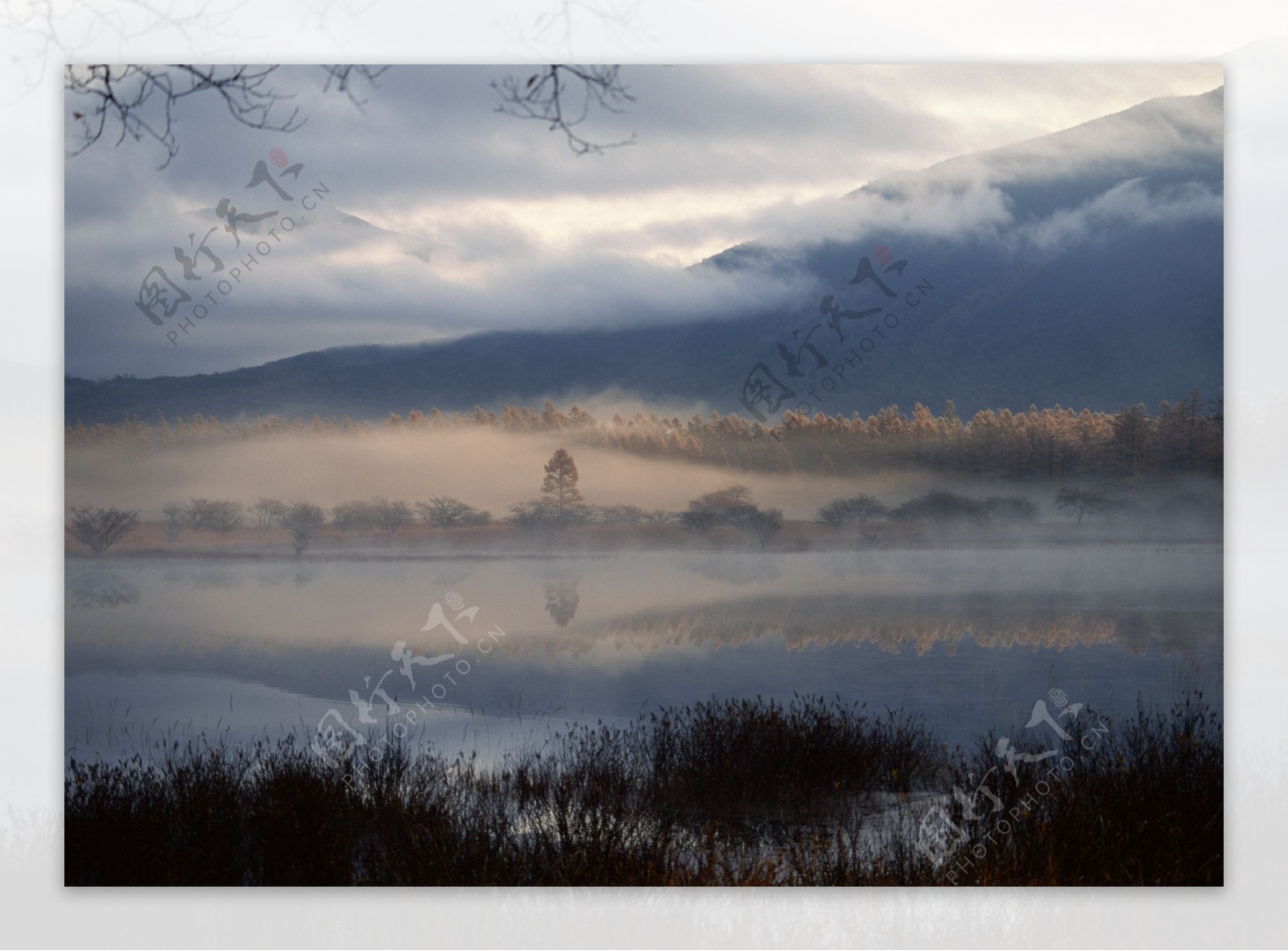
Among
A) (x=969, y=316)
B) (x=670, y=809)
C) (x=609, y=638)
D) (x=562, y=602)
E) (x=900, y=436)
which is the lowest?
(x=670, y=809)

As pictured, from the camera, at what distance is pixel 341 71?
4125 mm

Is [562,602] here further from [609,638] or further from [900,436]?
[900,436]

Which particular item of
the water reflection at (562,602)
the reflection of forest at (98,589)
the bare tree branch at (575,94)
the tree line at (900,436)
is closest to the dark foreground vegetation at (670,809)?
the water reflection at (562,602)

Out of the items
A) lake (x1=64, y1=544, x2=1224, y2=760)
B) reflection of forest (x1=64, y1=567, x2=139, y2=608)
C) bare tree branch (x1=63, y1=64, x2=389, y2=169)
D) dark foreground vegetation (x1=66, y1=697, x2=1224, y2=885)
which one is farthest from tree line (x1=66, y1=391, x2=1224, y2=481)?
bare tree branch (x1=63, y1=64, x2=389, y2=169)

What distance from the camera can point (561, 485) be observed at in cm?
414

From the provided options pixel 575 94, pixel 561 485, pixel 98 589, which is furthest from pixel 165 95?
pixel 561 485

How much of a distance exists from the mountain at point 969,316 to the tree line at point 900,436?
6 centimetres

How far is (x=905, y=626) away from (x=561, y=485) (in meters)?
1.50

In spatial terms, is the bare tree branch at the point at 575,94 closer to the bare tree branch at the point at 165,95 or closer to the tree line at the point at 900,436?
the bare tree branch at the point at 165,95

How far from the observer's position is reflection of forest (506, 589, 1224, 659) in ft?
13.5

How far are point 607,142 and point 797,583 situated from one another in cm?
193

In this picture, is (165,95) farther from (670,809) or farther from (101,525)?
(670,809)

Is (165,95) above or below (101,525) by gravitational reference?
above

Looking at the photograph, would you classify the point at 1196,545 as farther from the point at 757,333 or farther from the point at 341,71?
the point at 341,71
